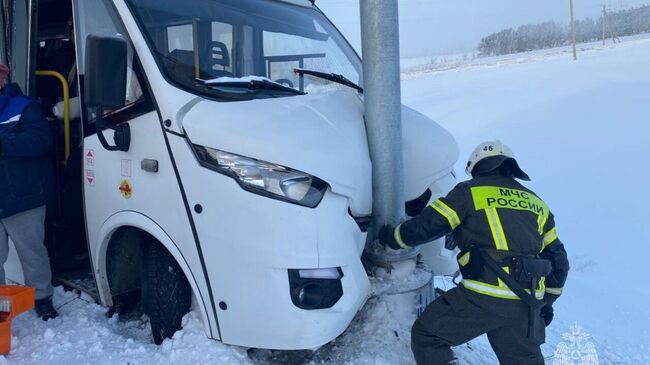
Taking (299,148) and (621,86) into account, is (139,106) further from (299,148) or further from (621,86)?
(621,86)

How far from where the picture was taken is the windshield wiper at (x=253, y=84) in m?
3.00

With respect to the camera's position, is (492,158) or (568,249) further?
(568,249)

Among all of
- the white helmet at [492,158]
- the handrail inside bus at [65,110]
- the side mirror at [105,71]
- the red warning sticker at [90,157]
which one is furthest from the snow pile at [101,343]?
the white helmet at [492,158]

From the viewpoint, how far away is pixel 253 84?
122 inches

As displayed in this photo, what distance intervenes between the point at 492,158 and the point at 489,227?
364 millimetres

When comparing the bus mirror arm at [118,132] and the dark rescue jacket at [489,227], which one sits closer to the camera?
the dark rescue jacket at [489,227]

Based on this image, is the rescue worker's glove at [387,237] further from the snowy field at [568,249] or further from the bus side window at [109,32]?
the bus side window at [109,32]

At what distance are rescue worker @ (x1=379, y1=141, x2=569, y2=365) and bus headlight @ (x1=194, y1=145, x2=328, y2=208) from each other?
0.57m

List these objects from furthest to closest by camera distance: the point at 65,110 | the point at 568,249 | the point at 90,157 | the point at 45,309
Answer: the point at 568,249, the point at 65,110, the point at 45,309, the point at 90,157

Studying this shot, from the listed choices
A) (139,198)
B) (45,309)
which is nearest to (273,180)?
(139,198)

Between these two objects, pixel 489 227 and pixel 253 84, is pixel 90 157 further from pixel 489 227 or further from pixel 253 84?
pixel 489 227

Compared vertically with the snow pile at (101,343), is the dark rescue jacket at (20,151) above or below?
above

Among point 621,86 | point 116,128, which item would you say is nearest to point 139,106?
point 116,128

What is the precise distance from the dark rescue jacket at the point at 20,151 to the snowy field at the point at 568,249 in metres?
0.77
